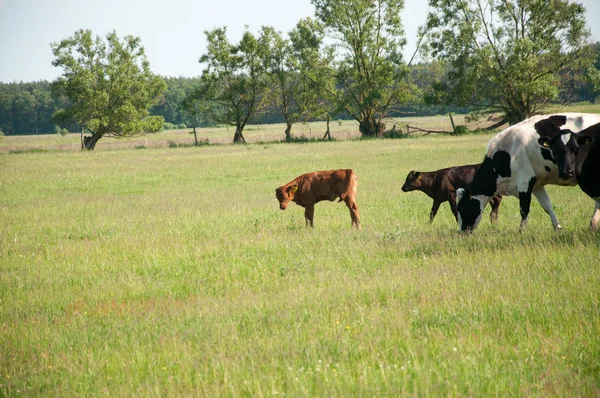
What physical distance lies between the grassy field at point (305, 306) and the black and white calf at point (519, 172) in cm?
52

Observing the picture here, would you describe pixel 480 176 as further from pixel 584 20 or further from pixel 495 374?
pixel 584 20

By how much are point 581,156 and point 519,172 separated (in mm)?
1430

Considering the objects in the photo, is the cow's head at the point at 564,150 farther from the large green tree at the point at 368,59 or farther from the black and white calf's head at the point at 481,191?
the large green tree at the point at 368,59

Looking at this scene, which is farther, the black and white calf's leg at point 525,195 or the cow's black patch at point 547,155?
the black and white calf's leg at point 525,195

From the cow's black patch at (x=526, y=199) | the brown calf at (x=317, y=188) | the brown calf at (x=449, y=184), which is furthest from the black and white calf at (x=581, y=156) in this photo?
the brown calf at (x=317, y=188)

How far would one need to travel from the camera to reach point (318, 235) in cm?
1237

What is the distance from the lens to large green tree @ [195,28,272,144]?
65.3m

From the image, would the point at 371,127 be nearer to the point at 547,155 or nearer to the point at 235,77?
the point at 235,77

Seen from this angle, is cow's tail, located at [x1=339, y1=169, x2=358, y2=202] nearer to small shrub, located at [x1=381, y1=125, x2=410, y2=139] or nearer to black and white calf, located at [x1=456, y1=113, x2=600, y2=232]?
black and white calf, located at [x1=456, y1=113, x2=600, y2=232]

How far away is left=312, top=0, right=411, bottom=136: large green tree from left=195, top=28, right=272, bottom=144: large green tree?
971 cm

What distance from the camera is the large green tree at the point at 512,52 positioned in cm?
4744

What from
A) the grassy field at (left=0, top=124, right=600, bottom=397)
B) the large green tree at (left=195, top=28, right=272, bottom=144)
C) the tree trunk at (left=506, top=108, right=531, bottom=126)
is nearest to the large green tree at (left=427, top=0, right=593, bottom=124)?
the tree trunk at (left=506, top=108, right=531, bottom=126)

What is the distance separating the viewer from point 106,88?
210ft

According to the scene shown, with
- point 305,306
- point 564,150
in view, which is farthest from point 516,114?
point 305,306
